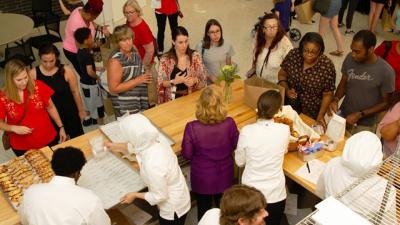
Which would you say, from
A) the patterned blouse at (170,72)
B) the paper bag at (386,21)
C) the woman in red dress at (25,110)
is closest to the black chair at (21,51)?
the woman in red dress at (25,110)

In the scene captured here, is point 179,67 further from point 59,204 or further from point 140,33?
point 59,204

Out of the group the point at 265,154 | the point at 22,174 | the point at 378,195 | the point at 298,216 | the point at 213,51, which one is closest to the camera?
the point at 378,195

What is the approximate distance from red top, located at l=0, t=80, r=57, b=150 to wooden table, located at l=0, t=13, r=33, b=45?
2689 millimetres

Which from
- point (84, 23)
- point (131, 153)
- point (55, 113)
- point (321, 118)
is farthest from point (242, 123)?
point (84, 23)

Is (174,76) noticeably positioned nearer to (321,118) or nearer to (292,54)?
(292,54)

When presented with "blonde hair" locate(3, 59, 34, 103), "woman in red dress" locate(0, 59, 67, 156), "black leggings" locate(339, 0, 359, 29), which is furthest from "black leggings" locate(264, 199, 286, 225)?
"black leggings" locate(339, 0, 359, 29)

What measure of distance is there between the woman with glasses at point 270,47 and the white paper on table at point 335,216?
2.63 metres

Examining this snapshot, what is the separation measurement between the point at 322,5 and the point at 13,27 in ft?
16.2

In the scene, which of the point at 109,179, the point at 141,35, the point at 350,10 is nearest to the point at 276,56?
the point at 141,35

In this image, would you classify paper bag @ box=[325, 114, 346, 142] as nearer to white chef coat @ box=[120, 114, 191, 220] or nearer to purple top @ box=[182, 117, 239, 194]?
purple top @ box=[182, 117, 239, 194]

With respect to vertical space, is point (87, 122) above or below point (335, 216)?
below

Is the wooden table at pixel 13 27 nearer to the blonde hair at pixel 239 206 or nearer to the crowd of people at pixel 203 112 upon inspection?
the crowd of people at pixel 203 112

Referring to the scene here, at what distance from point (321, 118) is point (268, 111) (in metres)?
1.07

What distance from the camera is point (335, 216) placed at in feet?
5.22
